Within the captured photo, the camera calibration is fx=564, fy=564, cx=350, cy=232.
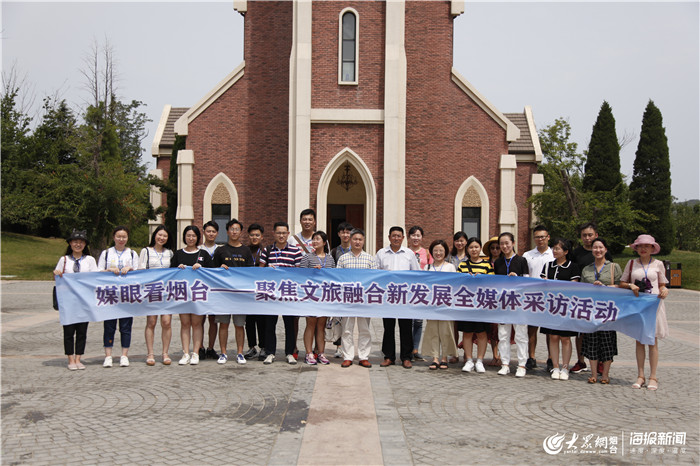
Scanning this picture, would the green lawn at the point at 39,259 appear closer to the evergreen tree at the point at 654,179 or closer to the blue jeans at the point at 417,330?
the evergreen tree at the point at 654,179

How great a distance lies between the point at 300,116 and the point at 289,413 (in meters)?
12.9

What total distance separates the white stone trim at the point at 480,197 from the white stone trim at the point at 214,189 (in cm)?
752

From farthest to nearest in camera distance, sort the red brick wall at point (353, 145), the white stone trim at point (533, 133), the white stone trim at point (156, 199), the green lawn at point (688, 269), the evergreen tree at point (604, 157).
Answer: the evergreen tree at point (604, 157)
the white stone trim at point (156, 199)
the white stone trim at point (533, 133)
the green lawn at point (688, 269)
the red brick wall at point (353, 145)

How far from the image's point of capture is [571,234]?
80.2ft

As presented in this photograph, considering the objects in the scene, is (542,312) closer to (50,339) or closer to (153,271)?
(153,271)

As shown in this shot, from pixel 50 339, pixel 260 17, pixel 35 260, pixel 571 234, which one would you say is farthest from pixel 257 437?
pixel 35 260

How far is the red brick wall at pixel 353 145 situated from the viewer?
1772cm

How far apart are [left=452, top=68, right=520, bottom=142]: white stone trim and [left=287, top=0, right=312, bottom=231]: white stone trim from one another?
5190 mm

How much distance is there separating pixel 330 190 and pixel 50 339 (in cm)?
1363

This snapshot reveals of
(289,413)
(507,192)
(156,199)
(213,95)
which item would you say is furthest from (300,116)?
(156,199)

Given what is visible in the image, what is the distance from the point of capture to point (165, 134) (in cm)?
3089

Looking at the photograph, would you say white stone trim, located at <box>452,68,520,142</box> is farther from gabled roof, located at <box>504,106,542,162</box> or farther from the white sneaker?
the white sneaker

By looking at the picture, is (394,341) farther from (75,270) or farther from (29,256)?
(29,256)

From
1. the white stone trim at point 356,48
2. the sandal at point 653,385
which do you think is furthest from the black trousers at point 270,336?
the white stone trim at point 356,48
